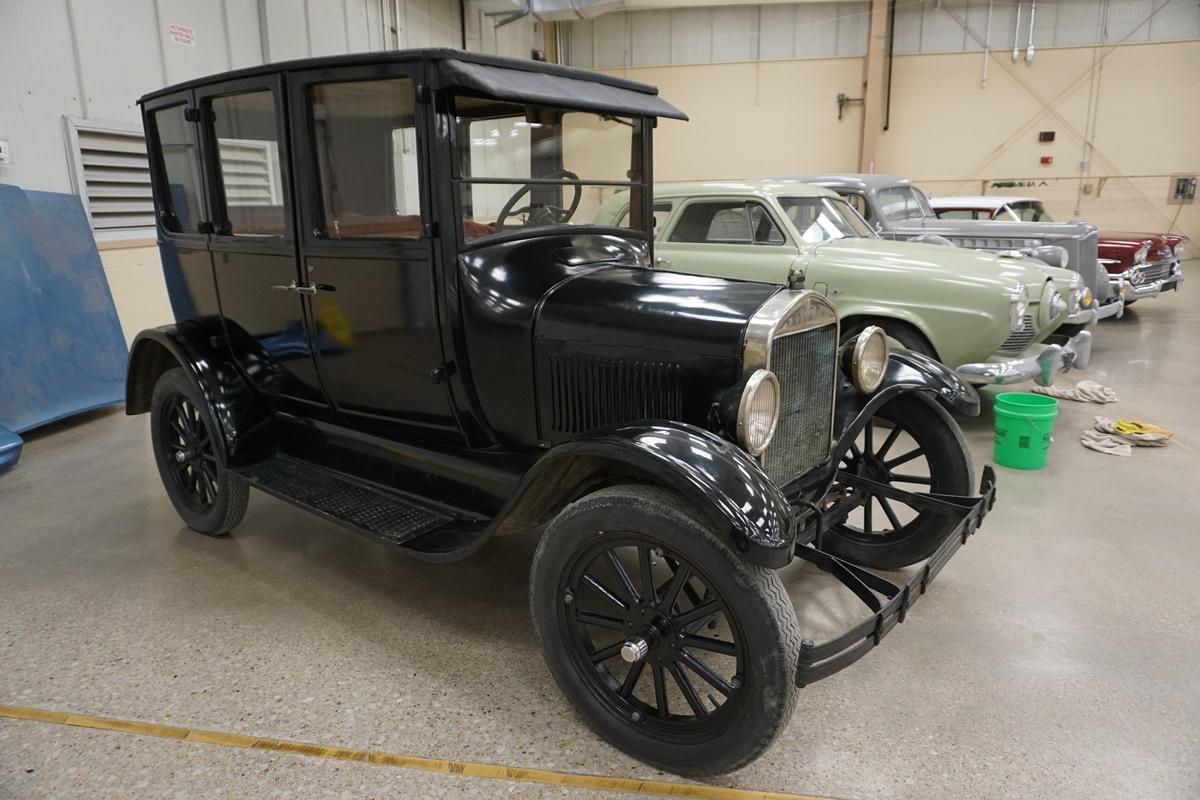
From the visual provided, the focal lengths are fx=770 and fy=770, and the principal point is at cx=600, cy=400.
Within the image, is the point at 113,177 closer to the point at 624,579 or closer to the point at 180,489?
the point at 180,489

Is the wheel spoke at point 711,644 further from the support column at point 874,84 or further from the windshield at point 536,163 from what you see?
the support column at point 874,84

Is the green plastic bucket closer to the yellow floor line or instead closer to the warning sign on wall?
the yellow floor line

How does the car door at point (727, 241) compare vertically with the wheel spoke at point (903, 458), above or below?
above

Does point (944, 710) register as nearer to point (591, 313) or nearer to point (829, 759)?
point (829, 759)

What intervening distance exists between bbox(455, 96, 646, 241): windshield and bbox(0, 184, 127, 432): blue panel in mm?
3968

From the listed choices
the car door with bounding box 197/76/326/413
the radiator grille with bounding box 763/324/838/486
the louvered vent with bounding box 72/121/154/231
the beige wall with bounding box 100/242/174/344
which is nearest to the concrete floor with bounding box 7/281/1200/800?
the radiator grille with bounding box 763/324/838/486

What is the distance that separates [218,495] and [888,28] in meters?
14.4

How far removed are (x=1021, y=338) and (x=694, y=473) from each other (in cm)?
399

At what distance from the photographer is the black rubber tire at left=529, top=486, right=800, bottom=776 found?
1788mm

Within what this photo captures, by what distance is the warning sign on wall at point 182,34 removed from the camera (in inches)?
241

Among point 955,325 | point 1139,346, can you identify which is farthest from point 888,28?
point 955,325

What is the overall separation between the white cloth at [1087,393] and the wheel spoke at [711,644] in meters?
4.79

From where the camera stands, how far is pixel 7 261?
16.1ft

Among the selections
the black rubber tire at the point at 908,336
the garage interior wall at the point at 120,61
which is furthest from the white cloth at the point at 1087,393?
the garage interior wall at the point at 120,61
